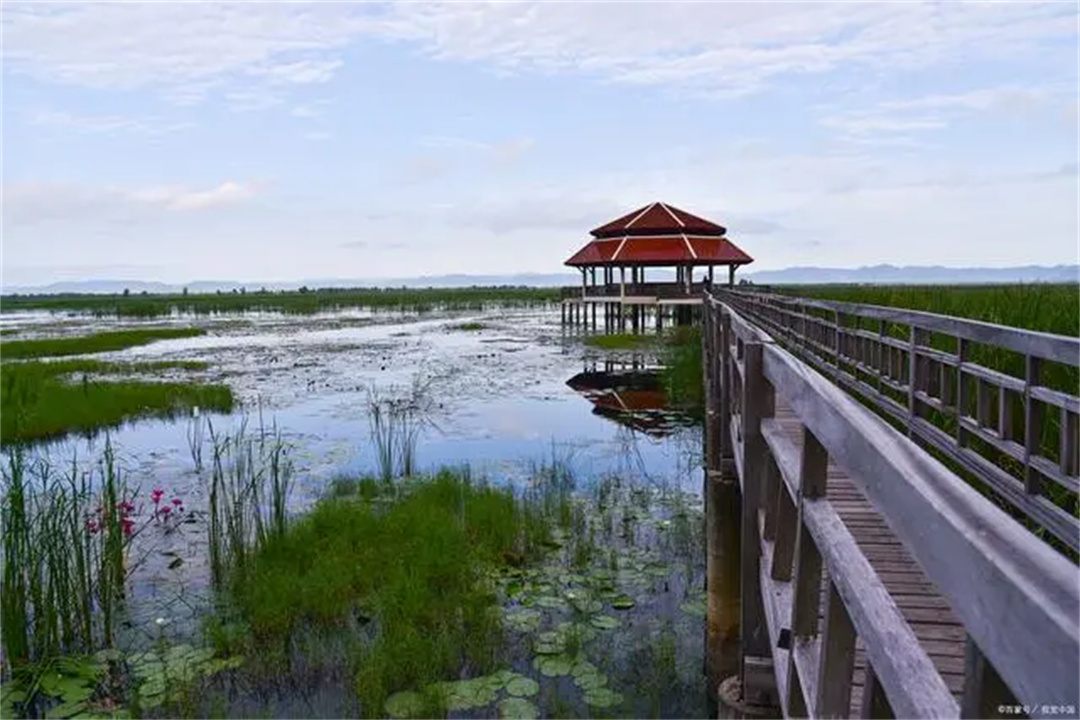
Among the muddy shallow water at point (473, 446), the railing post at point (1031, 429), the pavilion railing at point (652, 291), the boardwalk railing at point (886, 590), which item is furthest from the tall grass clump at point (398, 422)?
the pavilion railing at point (652, 291)

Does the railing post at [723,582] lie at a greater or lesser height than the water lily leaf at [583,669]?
greater

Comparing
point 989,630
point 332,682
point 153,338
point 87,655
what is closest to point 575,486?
point 332,682

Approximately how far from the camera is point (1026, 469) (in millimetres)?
4160

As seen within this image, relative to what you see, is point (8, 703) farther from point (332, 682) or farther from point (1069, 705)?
point (1069, 705)

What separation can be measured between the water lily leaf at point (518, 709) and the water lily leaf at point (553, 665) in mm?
391

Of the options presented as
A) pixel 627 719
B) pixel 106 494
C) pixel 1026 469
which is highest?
pixel 1026 469

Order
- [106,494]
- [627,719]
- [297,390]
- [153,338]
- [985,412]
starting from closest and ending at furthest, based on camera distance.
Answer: [627,719]
[985,412]
[106,494]
[297,390]
[153,338]

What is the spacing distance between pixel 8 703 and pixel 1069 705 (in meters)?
5.74

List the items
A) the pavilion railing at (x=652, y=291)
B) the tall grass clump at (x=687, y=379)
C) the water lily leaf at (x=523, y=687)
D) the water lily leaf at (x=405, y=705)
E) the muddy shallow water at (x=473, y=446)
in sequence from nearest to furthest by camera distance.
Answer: the water lily leaf at (x=405, y=705) < the water lily leaf at (x=523, y=687) < the muddy shallow water at (x=473, y=446) < the tall grass clump at (x=687, y=379) < the pavilion railing at (x=652, y=291)

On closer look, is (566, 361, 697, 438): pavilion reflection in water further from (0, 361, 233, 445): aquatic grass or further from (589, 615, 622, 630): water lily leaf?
(0, 361, 233, 445): aquatic grass

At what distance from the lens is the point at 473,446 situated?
1262 cm

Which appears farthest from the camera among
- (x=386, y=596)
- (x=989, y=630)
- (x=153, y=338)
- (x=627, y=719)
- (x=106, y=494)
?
(x=153, y=338)

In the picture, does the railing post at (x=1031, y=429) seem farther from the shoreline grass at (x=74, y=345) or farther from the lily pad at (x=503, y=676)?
the shoreline grass at (x=74, y=345)

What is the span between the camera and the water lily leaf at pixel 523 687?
4941 millimetres
